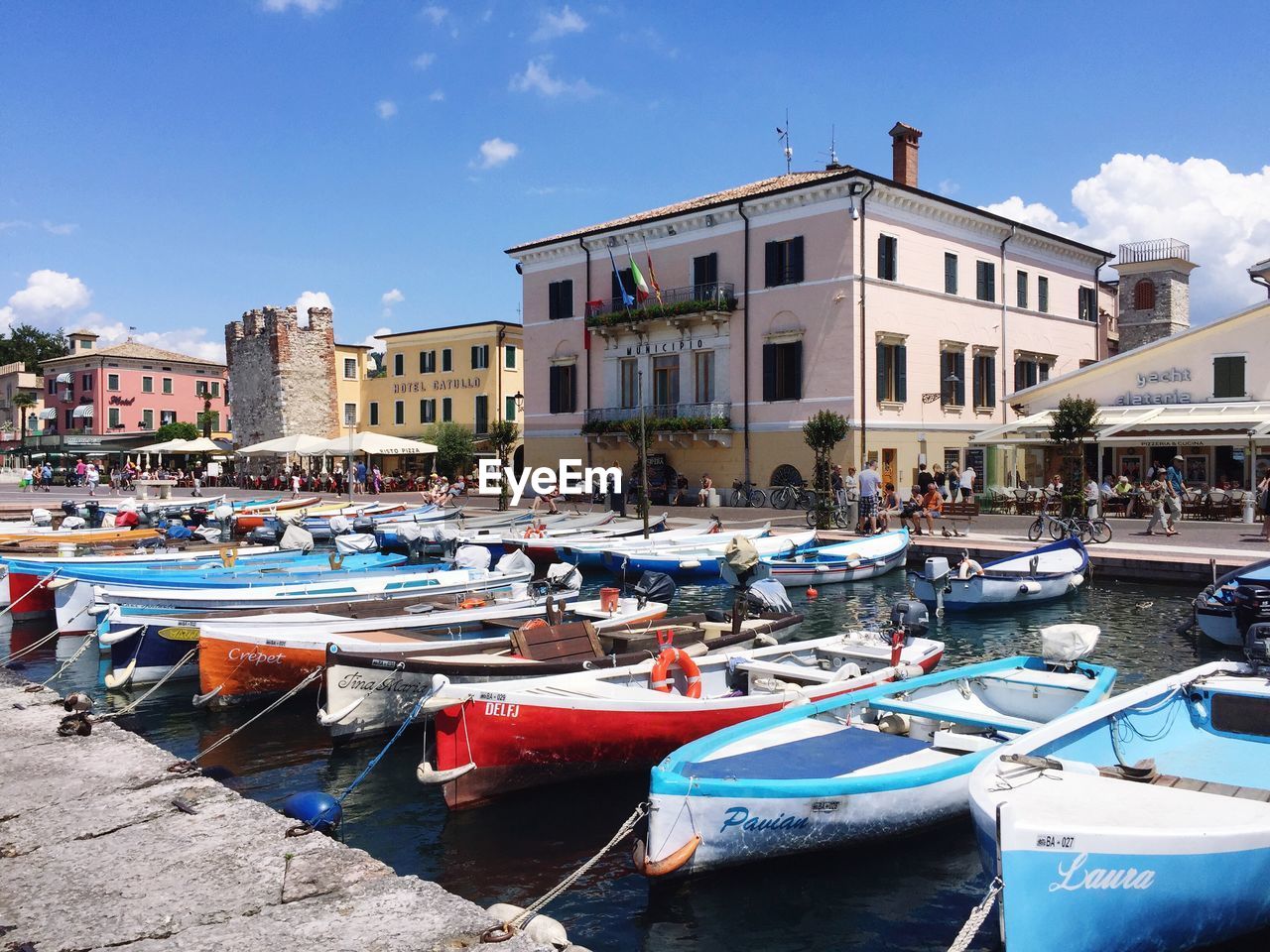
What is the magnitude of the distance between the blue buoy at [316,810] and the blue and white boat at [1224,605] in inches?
536

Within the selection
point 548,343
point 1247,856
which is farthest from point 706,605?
point 548,343

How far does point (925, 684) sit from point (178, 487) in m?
54.8

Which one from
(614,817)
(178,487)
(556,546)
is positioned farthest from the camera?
(178,487)

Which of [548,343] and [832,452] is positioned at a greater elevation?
[548,343]

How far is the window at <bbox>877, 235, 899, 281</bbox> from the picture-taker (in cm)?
3612

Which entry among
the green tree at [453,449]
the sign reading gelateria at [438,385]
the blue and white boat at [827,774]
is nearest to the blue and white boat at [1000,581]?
the blue and white boat at [827,774]

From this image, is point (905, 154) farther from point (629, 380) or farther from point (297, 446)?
point (297, 446)

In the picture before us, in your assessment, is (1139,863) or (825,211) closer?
(1139,863)

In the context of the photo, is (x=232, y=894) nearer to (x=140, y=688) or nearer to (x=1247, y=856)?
(x=1247, y=856)

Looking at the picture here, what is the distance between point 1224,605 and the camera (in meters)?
15.6

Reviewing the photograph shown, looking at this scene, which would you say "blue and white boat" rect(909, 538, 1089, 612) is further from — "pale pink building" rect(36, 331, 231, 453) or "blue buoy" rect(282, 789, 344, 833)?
"pale pink building" rect(36, 331, 231, 453)

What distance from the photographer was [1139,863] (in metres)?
5.33

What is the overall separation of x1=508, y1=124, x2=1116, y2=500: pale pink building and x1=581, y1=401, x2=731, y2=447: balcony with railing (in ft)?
0.27

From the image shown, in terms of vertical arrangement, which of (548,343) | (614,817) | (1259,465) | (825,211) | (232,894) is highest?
(825,211)
